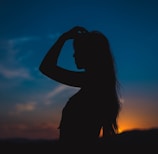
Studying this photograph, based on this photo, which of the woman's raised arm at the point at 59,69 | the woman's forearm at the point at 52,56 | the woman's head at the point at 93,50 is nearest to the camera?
the woman's head at the point at 93,50

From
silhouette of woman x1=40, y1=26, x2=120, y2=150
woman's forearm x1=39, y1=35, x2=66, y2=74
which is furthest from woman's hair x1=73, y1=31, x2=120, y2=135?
woman's forearm x1=39, y1=35, x2=66, y2=74

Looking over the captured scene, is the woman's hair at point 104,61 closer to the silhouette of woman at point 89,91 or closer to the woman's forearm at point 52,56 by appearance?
the silhouette of woman at point 89,91

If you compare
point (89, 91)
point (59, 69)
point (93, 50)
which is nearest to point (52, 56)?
point (59, 69)

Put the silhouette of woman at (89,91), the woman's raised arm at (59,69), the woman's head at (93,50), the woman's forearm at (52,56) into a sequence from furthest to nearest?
the woman's forearm at (52,56), the woman's raised arm at (59,69), the woman's head at (93,50), the silhouette of woman at (89,91)

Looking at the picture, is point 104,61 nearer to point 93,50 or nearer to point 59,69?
point 93,50

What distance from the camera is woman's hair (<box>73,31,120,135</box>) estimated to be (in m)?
3.68

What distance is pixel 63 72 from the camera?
386cm

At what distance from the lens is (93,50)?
370 centimetres

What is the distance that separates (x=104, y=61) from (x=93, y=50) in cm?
19

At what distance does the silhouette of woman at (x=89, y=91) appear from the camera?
3465 mm

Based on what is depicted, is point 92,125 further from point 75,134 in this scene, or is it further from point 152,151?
point 152,151

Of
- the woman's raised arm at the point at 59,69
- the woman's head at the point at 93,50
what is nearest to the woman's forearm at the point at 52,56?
the woman's raised arm at the point at 59,69

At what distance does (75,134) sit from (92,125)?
25 centimetres

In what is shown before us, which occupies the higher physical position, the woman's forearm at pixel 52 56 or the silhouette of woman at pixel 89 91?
the woman's forearm at pixel 52 56
